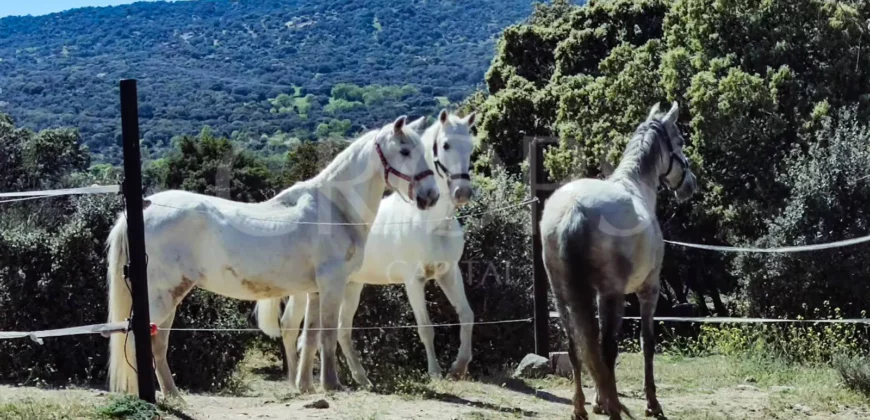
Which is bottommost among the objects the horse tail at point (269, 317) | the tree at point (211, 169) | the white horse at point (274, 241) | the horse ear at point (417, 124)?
the horse tail at point (269, 317)

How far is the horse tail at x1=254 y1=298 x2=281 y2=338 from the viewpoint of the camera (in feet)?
29.2

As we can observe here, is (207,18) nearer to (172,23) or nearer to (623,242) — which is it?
(172,23)

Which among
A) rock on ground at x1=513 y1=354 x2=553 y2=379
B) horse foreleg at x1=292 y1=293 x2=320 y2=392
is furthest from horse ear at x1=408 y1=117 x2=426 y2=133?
rock on ground at x1=513 y1=354 x2=553 y2=379

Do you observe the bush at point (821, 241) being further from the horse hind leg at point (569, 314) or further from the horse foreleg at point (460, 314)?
the horse hind leg at point (569, 314)

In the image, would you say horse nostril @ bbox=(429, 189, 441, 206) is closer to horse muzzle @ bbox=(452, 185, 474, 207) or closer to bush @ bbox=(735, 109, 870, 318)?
horse muzzle @ bbox=(452, 185, 474, 207)

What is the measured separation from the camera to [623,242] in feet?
20.8

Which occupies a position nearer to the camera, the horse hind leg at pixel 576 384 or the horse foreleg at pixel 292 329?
the horse hind leg at pixel 576 384

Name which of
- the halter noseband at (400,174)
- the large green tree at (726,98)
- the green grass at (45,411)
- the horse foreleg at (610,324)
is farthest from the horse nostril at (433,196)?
the large green tree at (726,98)

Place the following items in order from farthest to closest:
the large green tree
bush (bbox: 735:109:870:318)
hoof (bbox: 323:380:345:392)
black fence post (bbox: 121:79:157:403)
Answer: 1. the large green tree
2. bush (bbox: 735:109:870:318)
3. hoof (bbox: 323:380:345:392)
4. black fence post (bbox: 121:79:157:403)

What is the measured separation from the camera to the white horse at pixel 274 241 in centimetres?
778

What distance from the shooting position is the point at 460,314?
9.44m

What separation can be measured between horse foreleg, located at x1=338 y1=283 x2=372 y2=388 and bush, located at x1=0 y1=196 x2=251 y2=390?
5.44 ft

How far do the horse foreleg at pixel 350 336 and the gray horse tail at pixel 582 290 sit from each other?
284cm

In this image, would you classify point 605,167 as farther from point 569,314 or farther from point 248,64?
point 248,64
